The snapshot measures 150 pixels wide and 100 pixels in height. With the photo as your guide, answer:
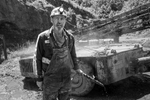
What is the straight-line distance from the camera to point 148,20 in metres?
6.53

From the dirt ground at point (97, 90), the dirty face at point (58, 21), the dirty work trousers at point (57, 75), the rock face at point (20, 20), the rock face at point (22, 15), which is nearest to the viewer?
the dirty face at point (58, 21)

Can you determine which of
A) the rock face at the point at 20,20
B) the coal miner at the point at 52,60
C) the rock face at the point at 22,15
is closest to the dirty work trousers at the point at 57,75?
the coal miner at the point at 52,60

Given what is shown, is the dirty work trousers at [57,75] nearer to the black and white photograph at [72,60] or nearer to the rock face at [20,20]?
the black and white photograph at [72,60]

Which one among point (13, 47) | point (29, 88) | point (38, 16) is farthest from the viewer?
point (38, 16)

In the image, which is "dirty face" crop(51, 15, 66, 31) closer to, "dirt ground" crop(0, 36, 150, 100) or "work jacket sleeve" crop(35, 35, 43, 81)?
"work jacket sleeve" crop(35, 35, 43, 81)

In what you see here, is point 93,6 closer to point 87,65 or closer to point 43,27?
point 43,27

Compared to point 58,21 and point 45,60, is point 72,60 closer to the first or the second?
point 45,60

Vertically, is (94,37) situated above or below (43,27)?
below

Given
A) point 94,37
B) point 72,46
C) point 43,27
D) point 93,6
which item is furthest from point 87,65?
point 93,6

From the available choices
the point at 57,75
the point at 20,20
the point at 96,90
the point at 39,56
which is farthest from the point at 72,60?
the point at 20,20

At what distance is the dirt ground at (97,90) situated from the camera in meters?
4.36

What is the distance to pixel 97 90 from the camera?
4820mm

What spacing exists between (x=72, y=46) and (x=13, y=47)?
852 centimetres

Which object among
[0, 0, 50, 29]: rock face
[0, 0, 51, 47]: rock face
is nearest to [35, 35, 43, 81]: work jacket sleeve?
[0, 0, 51, 47]: rock face
